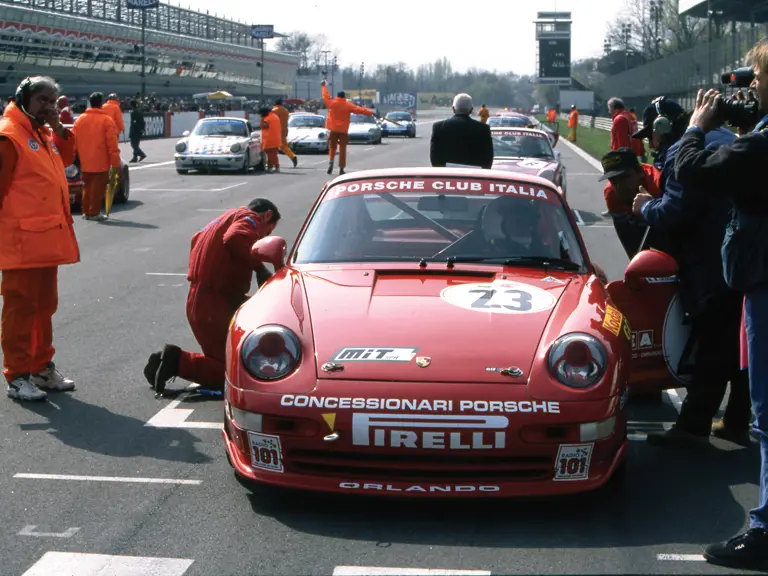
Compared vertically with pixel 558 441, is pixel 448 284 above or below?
above

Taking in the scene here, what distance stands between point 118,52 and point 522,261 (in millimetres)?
78456

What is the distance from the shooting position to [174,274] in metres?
11.4

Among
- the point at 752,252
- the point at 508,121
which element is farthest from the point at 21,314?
the point at 508,121

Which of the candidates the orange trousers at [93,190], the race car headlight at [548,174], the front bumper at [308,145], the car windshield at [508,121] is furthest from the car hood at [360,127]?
the race car headlight at [548,174]

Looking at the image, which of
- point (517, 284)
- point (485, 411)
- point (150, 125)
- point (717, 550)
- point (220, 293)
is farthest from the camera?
point (150, 125)

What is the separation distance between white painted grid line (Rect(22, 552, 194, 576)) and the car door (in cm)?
278

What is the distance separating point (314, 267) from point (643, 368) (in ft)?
5.88

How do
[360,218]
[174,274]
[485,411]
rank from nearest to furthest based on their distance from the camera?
1. [485,411]
2. [360,218]
3. [174,274]

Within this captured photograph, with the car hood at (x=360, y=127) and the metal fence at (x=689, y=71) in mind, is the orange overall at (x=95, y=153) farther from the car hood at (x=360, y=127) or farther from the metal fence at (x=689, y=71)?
the car hood at (x=360, y=127)

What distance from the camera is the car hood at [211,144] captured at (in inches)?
1022

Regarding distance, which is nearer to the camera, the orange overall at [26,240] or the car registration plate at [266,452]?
the car registration plate at [266,452]

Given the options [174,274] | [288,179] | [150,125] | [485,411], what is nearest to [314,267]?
[485,411]

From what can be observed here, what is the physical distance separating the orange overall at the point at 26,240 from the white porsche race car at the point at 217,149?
19.7 m

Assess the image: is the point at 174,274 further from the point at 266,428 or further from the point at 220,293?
the point at 266,428
